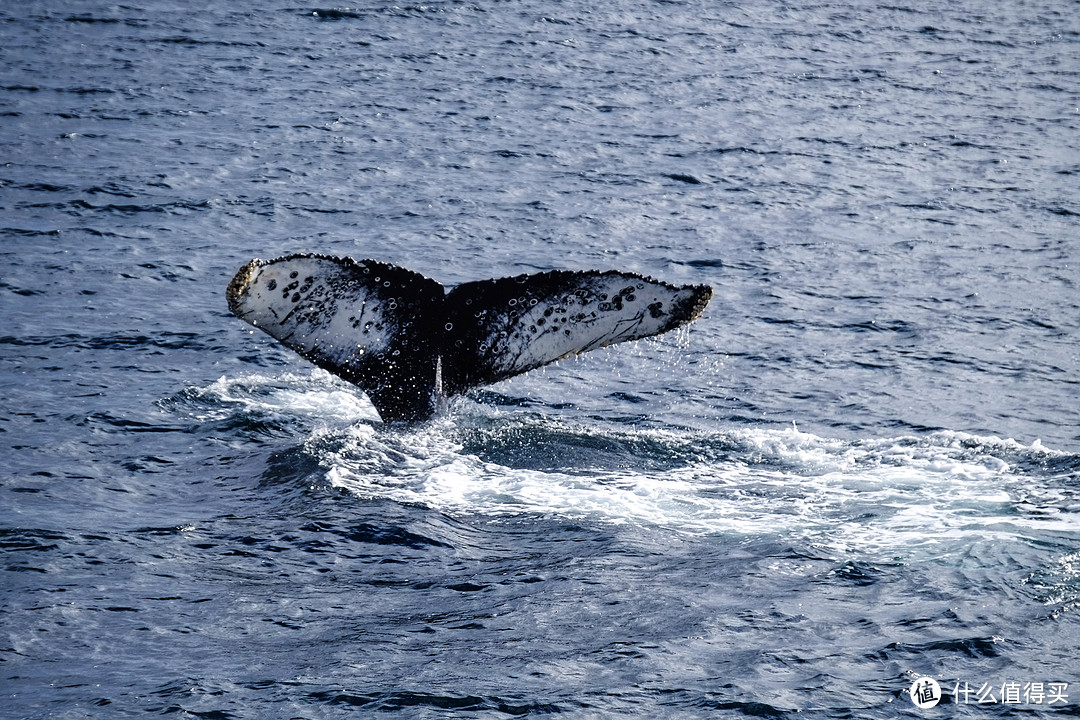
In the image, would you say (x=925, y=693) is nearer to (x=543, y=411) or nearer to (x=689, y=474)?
(x=689, y=474)

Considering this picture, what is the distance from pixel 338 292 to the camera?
906 centimetres

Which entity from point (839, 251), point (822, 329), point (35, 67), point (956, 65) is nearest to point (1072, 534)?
point (822, 329)

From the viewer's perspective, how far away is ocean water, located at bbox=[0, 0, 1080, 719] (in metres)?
7.11

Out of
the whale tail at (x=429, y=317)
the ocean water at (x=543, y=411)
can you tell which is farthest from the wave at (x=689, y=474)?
the whale tail at (x=429, y=317)

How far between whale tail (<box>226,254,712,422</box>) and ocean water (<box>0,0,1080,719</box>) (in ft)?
2.52

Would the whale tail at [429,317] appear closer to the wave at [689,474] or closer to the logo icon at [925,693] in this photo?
the wave at [689,474]

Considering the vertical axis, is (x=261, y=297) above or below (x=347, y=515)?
above

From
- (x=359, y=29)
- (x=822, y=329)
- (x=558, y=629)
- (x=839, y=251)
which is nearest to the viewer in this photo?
(x=558, y=629)

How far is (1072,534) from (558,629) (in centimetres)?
335

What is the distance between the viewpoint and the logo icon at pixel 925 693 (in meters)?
6.74

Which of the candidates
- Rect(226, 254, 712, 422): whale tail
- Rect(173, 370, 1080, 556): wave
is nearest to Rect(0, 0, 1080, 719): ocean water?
Rect(173, 370, 1080, 556): wave

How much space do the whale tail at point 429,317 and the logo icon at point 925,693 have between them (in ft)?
8.87

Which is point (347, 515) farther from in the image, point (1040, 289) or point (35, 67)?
point (35, 67)

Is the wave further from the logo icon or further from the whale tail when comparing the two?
the logo icon
